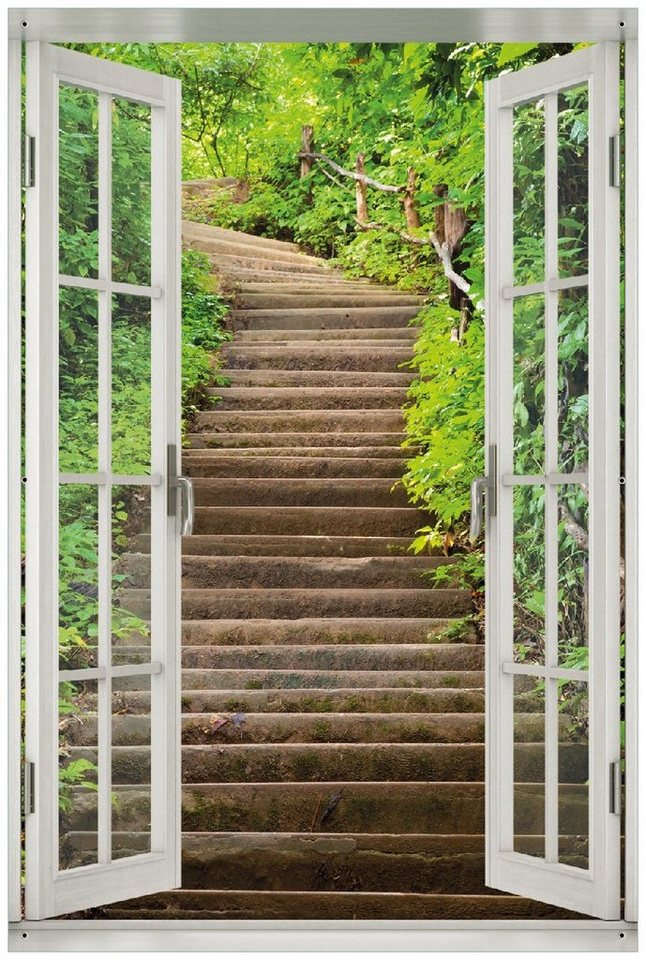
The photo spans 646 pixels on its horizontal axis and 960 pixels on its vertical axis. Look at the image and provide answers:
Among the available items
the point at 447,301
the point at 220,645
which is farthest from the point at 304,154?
the point at 220,645

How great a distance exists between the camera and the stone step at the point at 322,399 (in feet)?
20.9

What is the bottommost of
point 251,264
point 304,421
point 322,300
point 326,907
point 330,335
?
point 326,907

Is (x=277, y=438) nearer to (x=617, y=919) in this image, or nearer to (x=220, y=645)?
(x=220, y=645)

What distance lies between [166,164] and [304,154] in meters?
6.80

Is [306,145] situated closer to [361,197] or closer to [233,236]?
[361,197]

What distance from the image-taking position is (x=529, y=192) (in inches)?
105

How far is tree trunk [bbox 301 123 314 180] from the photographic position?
32.4 feet

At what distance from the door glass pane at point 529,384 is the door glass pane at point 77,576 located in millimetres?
1009

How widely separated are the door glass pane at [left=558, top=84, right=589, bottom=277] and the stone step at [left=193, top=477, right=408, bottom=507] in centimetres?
308

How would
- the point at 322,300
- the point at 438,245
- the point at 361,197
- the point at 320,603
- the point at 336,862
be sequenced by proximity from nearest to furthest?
the point at 336,862 → the point at 320,603 → the point at 438,245 → the point at 322,300 → the point at 361,197

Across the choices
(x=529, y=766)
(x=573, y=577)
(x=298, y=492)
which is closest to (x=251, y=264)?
(x=298, y=492)

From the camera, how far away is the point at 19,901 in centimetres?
247

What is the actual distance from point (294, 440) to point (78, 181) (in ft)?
11.6

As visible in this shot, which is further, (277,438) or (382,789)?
(277,438)
